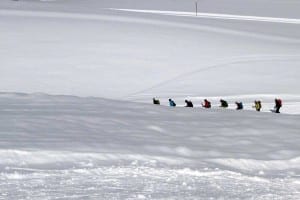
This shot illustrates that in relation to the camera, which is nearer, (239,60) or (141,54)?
(239,60)

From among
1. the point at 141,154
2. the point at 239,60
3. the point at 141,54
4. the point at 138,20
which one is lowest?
the point at 239,60

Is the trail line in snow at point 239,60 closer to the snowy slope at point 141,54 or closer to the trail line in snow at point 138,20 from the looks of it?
the snowy slope at point 141,54

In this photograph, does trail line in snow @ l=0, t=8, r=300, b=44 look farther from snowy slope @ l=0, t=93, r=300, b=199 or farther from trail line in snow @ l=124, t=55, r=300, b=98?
snowy slope @ l=0, t=93, r=300, b=199

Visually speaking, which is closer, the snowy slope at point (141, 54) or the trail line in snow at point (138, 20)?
the snowy slope at point (141, 54)

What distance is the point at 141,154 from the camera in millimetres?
4367

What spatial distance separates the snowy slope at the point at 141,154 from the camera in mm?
3678

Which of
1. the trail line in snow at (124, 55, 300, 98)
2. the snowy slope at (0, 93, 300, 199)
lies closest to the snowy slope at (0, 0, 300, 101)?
the trail line in snow at (124, 55, 300, 98)

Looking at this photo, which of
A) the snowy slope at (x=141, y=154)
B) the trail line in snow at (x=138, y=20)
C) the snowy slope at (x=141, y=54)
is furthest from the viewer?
the trail line in snow at (x=138, y=20)

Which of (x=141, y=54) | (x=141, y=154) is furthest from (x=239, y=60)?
(x=141, y=154)

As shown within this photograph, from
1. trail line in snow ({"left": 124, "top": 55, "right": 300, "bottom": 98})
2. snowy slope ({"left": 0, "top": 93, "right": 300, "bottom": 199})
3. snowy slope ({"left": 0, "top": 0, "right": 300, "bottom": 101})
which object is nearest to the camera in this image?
snowy slope ({"left": 0, "top": 93, "right": 300, "bottom": 199})

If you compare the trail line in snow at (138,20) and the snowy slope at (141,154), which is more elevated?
the trail line in snow at (138,20)

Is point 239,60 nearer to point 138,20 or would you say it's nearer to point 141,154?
point 138,20

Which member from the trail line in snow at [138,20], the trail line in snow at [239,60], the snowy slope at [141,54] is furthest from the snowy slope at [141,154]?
the trail line in snow at [138,20]

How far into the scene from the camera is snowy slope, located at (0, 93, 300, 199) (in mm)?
3678
